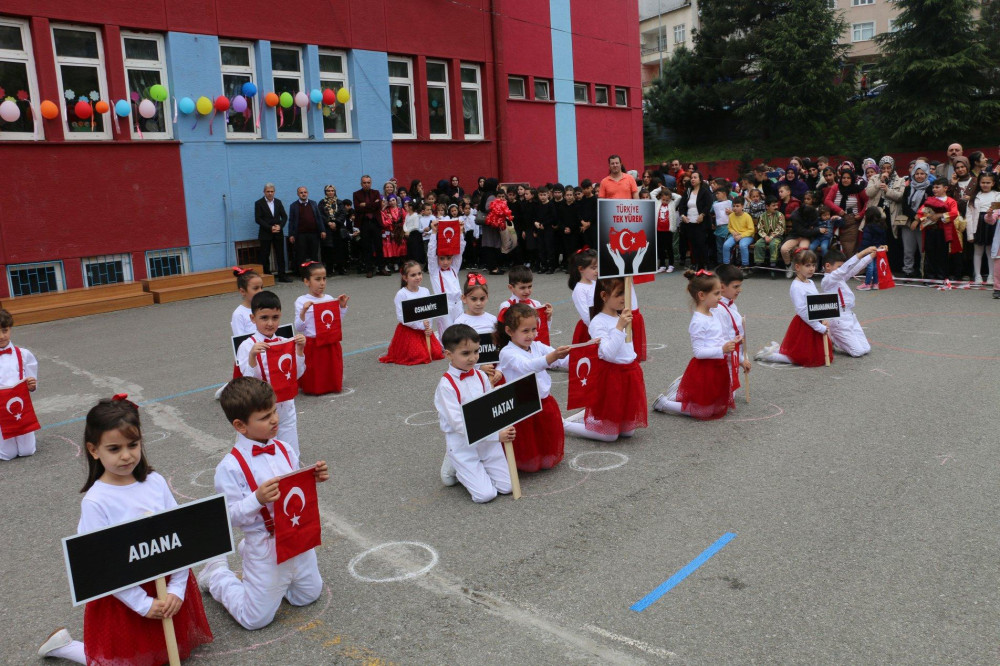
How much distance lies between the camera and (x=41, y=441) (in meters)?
7.48

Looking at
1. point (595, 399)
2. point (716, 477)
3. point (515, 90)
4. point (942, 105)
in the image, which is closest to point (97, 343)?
point (595, 399)

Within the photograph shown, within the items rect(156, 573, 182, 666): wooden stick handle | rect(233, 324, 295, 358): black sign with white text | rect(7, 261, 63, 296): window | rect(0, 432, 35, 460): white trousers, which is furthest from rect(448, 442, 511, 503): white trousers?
rect(7, 261, 63, 296): window

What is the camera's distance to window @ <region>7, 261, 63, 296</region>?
14906 millimetres

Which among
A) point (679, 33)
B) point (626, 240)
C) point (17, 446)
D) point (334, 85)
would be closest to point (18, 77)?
point (334, 85)

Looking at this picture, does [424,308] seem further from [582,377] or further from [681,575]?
[681,575]

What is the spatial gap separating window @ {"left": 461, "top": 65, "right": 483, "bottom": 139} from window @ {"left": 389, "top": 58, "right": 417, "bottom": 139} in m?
1.73

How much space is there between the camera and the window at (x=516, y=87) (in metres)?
23.8

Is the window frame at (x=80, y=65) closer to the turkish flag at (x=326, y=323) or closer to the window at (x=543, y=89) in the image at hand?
the turkish flag at (x=326, y=323)

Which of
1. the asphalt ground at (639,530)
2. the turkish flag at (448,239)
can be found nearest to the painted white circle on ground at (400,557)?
the asphalt ground at (639,530)

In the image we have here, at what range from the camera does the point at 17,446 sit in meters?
7.03

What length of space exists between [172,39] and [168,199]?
10.1ft

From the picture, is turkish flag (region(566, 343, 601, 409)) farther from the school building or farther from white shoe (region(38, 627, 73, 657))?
the school building

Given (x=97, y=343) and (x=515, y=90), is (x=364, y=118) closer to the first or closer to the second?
(x=515, y=90)

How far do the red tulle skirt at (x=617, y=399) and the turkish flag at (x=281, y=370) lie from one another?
7.81 ft
